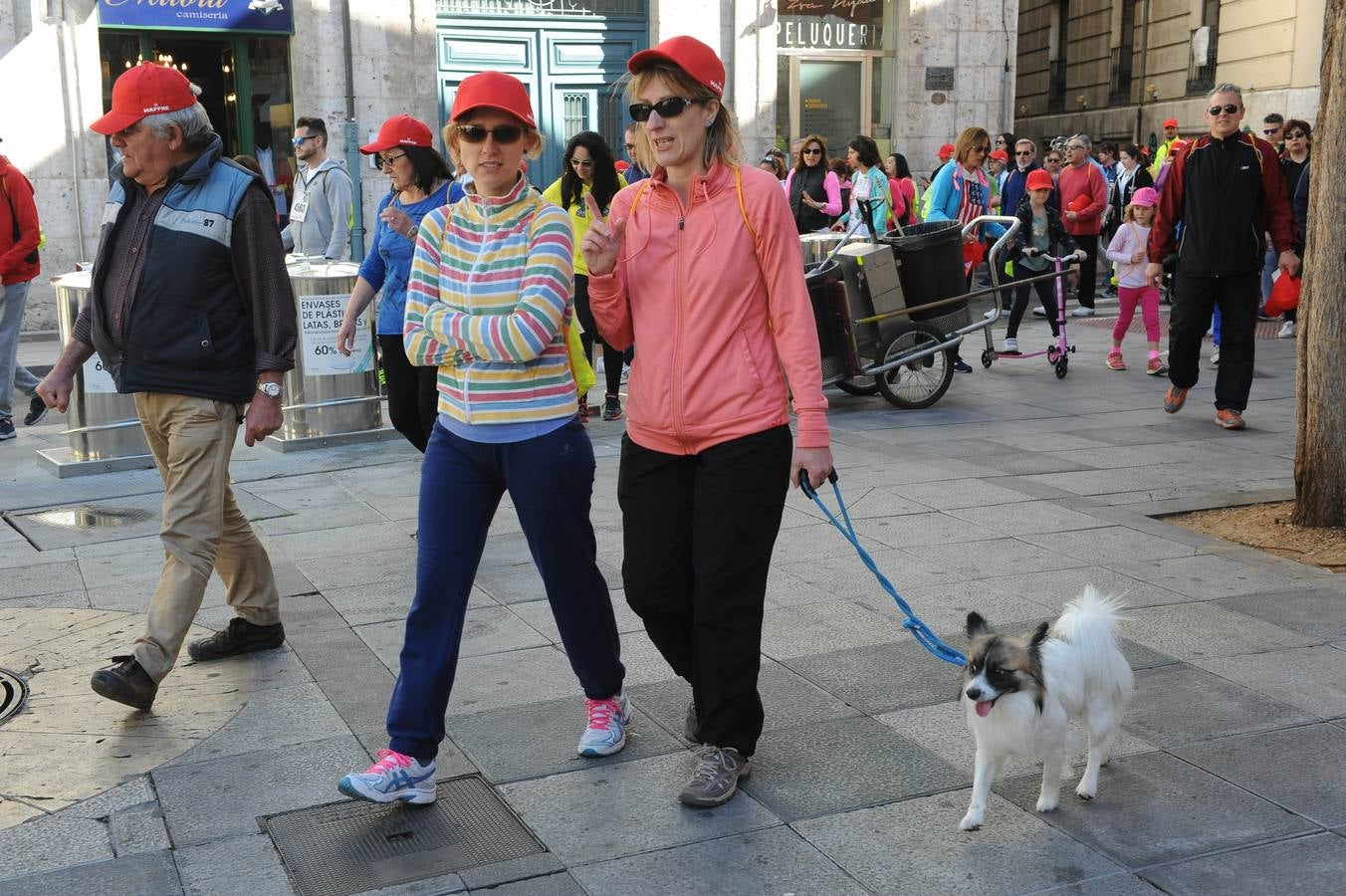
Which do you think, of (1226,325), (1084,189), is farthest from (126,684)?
(1084,189)

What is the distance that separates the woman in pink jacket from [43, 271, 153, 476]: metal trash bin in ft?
18.8

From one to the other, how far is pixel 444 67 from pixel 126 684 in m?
14.3

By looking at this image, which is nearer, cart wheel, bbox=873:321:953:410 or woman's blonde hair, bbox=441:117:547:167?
woman's blonde hair, bbox=441:117:547:167

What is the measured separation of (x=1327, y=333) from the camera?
6.59 m

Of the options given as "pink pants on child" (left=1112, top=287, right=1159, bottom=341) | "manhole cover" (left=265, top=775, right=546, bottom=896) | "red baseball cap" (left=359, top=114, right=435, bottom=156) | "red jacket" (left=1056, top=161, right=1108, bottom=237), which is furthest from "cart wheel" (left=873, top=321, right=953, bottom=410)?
"manhole cover" (left=265, top=775, right=546, bottom=896)

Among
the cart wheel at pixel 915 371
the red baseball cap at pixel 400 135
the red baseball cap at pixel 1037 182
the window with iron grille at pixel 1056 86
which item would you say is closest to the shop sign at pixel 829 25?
the red baseball cap at pixel 1037 182

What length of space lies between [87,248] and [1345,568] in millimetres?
13977

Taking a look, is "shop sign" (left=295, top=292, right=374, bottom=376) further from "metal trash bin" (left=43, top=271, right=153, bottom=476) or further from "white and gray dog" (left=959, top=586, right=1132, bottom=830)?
"white and gray dog" (left=959, top=586, right=1132, bottom=830)

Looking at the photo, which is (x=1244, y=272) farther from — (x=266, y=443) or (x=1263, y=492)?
(x=266, y=443)

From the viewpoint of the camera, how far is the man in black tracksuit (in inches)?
348

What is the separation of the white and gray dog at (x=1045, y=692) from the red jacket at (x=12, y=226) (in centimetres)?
822

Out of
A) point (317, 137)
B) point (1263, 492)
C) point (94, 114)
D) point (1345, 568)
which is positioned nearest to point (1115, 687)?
point (1345, 568)

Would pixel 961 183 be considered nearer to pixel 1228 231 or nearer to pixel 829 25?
pixel 1228 231

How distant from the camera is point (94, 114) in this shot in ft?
50.6
